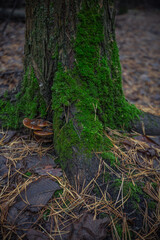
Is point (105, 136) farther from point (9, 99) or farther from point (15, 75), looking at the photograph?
point (15, 75)

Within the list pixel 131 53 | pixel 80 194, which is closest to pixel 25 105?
pixel 80 194

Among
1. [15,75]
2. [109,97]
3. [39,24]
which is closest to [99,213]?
[109,97]

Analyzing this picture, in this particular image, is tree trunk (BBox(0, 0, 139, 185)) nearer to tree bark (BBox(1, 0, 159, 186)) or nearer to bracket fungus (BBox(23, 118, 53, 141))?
tree bark (BBox(1, 0, 159, 186))

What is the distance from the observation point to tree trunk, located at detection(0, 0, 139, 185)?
6.01 ft

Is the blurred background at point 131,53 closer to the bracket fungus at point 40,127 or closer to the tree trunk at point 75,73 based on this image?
the tree trunk at point 75,73

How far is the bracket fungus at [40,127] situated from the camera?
2012 millimetres

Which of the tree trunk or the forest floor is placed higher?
the tree trunk

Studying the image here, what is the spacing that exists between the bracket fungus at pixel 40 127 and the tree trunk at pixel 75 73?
12 centimetres

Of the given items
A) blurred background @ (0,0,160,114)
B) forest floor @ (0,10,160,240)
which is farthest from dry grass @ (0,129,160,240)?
blurred background @ (0,0,160,114)

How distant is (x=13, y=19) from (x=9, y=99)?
6883 mm

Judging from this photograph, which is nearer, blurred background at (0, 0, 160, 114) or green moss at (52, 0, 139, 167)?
green moss at (52, 0, 139, 167)

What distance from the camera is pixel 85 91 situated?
2.01 meters

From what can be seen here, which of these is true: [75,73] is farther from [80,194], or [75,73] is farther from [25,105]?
[80,194]

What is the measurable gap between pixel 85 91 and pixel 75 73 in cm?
24
